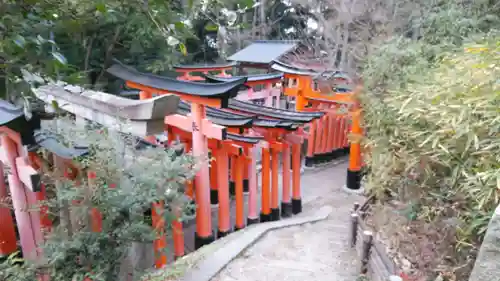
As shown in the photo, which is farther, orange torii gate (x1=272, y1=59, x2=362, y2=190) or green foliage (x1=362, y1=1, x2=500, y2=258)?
orange torii gate (x1=272, y1=59, x2=362, y2=190)

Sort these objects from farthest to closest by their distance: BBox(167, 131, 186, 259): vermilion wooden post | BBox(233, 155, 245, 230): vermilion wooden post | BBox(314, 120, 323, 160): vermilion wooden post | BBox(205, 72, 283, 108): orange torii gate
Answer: BBox(205, 72, 283, 108): orange torii gate → BBox(314, 120, 323, 160): vermilion wooden post → BBox(233, 155, 245, 230): vermilion wooden post → BBox(167, 131, 186, 259): vermilion wooden post

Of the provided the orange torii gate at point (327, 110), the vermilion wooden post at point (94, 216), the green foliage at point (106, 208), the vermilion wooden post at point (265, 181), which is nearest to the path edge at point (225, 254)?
the green foliage at point (106, 208)

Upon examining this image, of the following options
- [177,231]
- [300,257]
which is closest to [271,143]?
[300,257]

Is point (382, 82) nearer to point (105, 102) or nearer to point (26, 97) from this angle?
point (105, 102)

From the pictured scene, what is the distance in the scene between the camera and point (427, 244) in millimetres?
2947

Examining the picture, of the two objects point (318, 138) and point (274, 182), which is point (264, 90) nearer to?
point (318, 138)

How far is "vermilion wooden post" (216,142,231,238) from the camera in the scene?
6.57 m

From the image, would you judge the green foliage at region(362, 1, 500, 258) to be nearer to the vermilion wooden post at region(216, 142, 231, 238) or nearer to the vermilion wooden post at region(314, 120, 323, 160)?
the vermilion wooden post at region(216, 142, 231, 238)

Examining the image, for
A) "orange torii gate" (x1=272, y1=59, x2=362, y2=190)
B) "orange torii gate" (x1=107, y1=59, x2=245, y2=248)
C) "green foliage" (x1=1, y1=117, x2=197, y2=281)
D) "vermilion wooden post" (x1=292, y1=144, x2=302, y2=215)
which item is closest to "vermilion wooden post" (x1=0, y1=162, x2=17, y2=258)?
"green foliage" (x1=1, y1=117, x2=197, y2=281)

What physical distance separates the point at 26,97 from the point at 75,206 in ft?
9.33

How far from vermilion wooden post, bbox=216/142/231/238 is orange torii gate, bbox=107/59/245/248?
22.1 inches

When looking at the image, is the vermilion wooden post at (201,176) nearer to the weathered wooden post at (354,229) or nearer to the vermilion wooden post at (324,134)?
the weathered wooden post at (354,229)

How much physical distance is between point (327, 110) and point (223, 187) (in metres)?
6.60

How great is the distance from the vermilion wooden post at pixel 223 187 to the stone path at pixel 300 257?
48.4 inches
